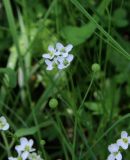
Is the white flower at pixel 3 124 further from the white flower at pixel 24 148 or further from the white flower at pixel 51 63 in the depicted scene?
the white flower at pixel 51 63

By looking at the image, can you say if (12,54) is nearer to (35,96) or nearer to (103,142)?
(35,96)

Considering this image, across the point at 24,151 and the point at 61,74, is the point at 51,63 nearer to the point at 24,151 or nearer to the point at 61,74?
the point at 24,151

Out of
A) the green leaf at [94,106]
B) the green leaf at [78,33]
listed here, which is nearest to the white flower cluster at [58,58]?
the green leaf at [78,33]

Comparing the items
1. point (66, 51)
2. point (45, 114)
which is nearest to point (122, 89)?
point (45, 114)

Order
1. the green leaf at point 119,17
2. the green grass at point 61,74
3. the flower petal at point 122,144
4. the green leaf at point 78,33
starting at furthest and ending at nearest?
A: 1. the green leaf at point 119,17
2. the green grass at point 61,74
3. the green leaf at point 78,33
4. the flower petal at point 122,144

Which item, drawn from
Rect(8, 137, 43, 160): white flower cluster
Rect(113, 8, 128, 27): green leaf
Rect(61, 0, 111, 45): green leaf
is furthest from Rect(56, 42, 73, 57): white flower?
Rect(113, 8, 128, 27): green leaf

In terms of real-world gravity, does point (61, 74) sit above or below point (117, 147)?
above

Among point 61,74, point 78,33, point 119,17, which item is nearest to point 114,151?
point 78,33

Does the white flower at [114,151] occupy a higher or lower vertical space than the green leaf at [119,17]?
lower
